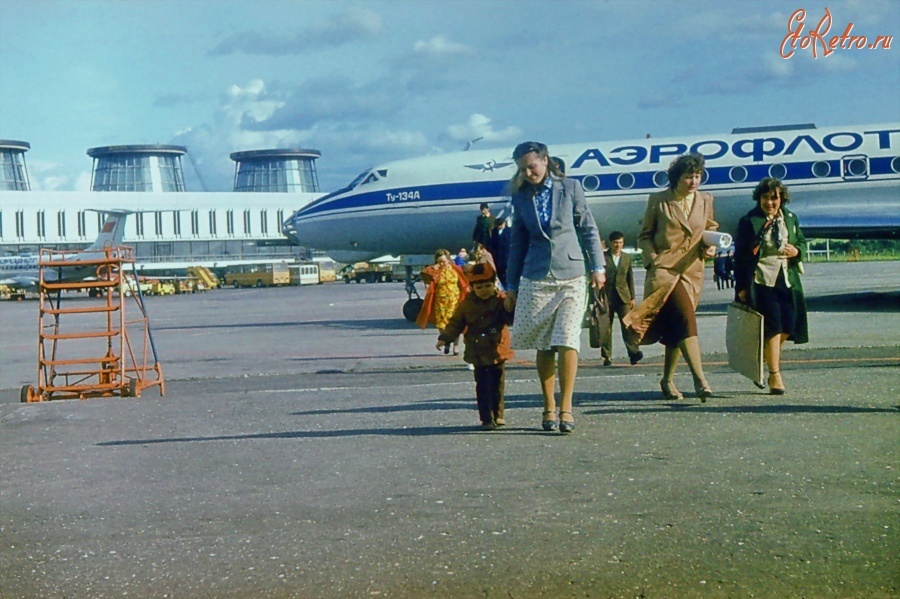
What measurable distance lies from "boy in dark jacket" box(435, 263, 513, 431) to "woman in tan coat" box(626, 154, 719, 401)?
1.39m

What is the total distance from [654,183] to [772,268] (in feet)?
48.5

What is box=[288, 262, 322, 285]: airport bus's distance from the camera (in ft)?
282

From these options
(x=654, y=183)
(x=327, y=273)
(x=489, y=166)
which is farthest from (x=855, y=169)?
(x=327, y=273)

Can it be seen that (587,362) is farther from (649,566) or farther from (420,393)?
(649,566)

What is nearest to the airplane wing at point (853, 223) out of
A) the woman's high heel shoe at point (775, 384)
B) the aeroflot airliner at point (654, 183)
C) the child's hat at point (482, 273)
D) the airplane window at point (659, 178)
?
the aeroflot airliner at point (654, 183)

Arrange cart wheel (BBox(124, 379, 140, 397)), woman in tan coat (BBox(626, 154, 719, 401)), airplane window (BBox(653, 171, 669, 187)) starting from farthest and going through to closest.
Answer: airplane window (BBox(653, 171, 669, 187)) → cart wheel (BBox(124, 379, 140, 397)) → woman in tan coat (BBox(626, 154, 719, 401))

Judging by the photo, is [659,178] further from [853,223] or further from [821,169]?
[853,223]

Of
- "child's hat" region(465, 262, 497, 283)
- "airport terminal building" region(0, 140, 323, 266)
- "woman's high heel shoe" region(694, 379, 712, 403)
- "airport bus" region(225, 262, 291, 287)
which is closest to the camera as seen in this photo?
"child's hat" region(465, 262, 497, 283)

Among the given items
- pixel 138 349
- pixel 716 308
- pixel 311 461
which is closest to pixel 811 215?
pixel 716 308

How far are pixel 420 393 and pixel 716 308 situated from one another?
1736cm

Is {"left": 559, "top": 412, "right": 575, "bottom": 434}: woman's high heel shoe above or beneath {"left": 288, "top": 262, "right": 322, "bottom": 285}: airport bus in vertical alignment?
beneath

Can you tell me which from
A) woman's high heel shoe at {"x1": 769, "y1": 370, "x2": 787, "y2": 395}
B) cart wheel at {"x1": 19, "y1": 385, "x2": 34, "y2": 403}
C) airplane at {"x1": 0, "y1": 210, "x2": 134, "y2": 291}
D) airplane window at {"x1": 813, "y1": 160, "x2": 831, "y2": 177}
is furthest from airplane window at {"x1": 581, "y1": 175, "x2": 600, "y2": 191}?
airplane at {"x1": 0, "y1": 210, "x2": 134, "y2": 291}

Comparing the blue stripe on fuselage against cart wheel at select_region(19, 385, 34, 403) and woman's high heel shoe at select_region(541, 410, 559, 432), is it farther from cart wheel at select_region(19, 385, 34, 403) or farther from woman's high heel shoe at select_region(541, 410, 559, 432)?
woman's high heel shoe at select_region(541, 410, 559, 432)

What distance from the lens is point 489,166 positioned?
25.5 m
